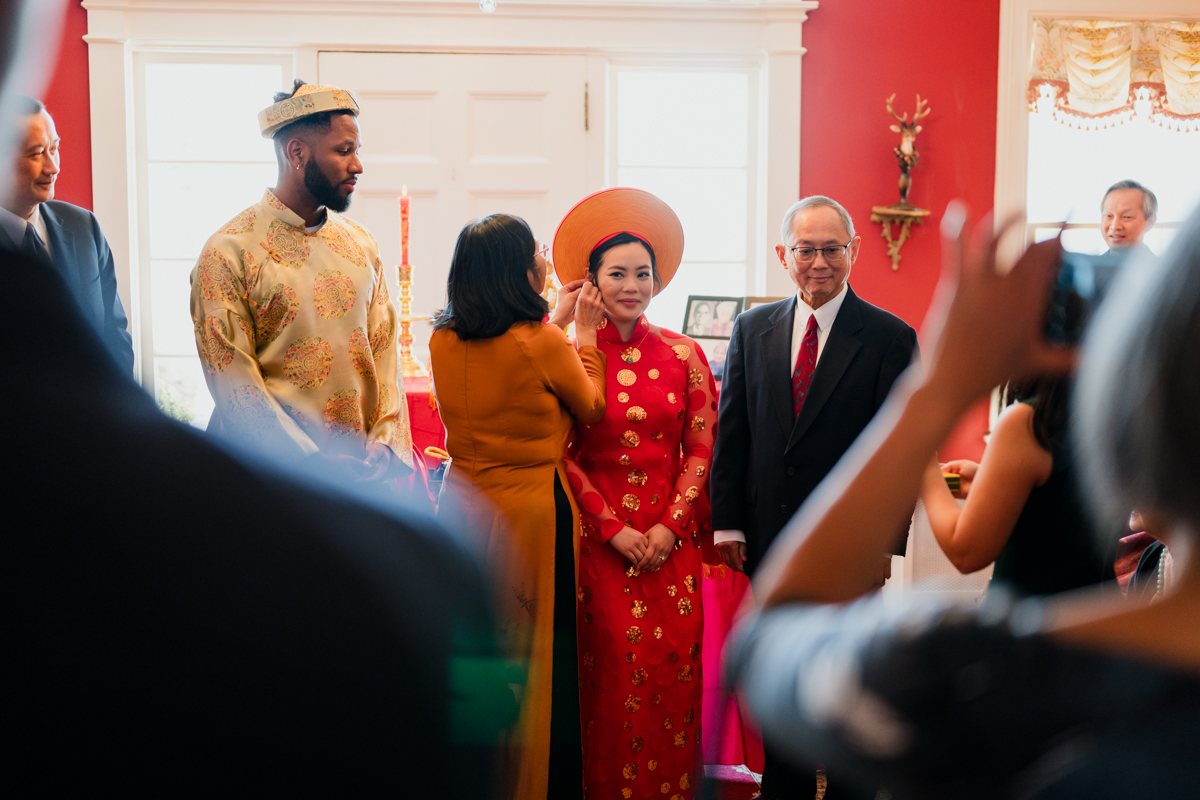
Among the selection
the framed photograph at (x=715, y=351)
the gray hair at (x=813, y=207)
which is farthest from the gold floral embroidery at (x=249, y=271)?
the framed photograph at (x=715, y=351)

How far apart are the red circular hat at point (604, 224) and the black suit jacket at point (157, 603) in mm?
2106

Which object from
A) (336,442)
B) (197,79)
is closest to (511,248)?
(336,442)

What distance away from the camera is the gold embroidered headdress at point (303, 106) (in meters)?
2.24

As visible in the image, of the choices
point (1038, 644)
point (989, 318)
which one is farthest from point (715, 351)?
point (1038, 644)

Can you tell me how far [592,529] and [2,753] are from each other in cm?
195

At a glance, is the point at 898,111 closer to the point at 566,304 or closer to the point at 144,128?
the point at 566,304

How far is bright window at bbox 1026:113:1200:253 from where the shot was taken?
15.4 feet

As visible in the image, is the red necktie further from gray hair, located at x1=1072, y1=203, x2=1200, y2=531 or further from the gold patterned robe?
gray hair, located at x1=1072, y1=203, x2=1200, y2=531

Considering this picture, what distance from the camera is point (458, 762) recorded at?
34 cm

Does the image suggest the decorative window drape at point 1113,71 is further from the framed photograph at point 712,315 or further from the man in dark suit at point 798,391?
the man in dark suit at point 798,391

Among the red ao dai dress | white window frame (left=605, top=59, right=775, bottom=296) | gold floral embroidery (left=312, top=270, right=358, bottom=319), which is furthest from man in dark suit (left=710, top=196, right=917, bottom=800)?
white window frame (left=605, top=59, right=775, bottom=296)

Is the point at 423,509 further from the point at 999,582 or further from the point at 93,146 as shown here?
the point at 93,146

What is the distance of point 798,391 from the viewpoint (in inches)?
90.7

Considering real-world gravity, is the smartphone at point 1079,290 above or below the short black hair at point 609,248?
below
